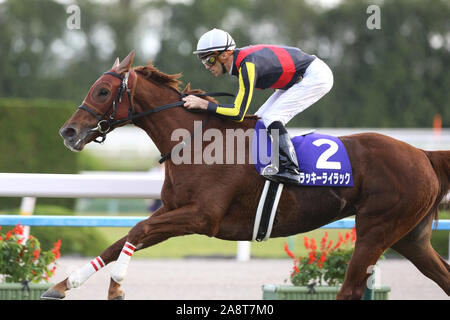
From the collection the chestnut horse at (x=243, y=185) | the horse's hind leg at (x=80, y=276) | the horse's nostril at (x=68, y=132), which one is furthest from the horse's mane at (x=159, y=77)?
the horse's hind leg at (x=80, y=276)

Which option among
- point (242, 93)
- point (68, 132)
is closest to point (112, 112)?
point (68, 132)

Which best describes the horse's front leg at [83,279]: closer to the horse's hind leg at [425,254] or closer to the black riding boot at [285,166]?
the black riding boot at [285,166]

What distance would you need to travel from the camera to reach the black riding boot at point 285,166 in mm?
3951

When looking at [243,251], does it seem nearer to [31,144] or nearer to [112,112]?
[31,144]

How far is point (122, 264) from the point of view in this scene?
3.70 meters

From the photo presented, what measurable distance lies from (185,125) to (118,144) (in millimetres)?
16268

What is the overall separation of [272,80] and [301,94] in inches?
8.3

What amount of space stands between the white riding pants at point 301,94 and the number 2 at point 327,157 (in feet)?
0.80

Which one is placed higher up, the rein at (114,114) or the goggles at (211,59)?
the goggles at (211,59)

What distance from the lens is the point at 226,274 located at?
7.07m

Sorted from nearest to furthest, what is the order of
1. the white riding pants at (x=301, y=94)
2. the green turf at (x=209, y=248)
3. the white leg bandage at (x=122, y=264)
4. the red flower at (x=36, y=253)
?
the white leg bandage at (x=122, y=264), the white riding pants at (x=301, y=94), the red flower at (x=36, y=253), the green turf at (x=209, y=248)

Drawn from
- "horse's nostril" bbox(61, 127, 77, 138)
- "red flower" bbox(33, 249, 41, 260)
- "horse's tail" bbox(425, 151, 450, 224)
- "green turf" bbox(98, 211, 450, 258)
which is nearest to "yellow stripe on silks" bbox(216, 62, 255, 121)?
"horse's nostril" bbox(61, 127, 77, 138)
